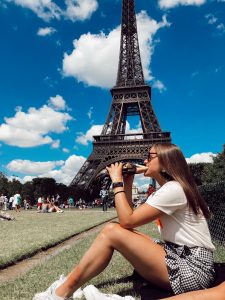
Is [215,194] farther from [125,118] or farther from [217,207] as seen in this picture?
[125,118]

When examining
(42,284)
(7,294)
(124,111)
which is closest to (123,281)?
(42,284)

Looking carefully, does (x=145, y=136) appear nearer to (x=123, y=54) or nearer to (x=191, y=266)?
(x=123, y=54)

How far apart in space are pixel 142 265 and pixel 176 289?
36 cm

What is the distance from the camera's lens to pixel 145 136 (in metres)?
49.6

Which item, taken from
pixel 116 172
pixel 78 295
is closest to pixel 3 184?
pixel 78 295

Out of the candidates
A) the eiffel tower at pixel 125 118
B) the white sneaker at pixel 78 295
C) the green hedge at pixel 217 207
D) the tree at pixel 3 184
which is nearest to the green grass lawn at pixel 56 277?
the white sneaker at pixel 78 295

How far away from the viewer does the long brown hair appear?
11.1ft

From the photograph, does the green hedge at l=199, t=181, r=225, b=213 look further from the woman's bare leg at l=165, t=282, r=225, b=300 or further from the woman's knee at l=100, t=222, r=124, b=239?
the woman's bare leg at l=165, t=282, r=225, b=300

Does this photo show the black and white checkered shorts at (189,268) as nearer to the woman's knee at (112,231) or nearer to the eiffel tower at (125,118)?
the woman's knee at (112,231)

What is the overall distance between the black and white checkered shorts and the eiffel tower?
138 ft

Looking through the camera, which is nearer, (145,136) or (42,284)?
(42,284)

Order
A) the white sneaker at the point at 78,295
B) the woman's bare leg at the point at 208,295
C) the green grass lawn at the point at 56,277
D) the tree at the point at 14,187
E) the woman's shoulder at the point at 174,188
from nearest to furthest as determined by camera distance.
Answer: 1. the woman's bare leg at the point at 208,295
2. the woman's shoulder at the point at 174,188
3. the white sneaker at the point at 78,295
4. the green grass lawn at the point at 56,277
5. the tree at the point at 14,187

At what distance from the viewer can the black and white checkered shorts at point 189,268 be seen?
10.5 feet

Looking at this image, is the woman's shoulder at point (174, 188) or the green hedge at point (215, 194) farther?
the green hedge at point (215, 194)
